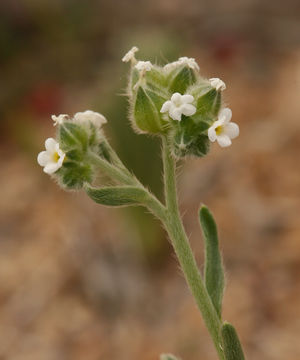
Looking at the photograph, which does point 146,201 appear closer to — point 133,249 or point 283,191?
point 133,249

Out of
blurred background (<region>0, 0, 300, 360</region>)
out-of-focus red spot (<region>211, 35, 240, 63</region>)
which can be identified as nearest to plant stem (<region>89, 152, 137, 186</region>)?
blurred background (<region>0, 0, 300, 360</region>)

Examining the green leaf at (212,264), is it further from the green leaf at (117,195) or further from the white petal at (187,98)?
the white petal at (187,98)

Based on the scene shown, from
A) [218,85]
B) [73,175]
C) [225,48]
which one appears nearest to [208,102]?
[218,85]

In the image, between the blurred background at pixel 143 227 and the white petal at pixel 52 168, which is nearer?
the white petal at pixel 52 168

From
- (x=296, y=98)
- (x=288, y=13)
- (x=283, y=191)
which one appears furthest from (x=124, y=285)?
(x=288, y=13)

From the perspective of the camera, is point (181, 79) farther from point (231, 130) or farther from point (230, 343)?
point (230, 343)

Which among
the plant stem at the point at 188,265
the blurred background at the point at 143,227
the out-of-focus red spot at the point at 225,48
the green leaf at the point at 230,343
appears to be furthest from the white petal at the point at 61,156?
the out-of-focus red spot at the point at 225,48
